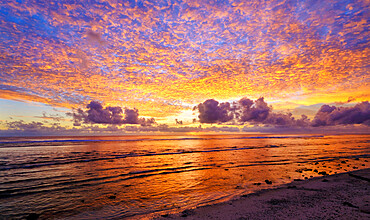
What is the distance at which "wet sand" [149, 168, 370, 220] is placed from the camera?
773 centimetres

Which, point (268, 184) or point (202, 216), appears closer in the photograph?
point (202, 216)

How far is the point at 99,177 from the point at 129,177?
10.4 ft

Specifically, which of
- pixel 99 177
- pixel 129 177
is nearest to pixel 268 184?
pixel 129 177

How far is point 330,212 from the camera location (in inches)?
311

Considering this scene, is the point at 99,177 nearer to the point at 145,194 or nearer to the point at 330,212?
the point at 145,194

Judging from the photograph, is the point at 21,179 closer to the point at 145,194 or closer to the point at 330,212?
the point at 145,194

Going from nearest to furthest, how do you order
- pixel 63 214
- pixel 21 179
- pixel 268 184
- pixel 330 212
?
pixel 330 212, pixel 63 214, pixel 268 184, pixel 21 179

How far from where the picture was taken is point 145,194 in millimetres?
12508

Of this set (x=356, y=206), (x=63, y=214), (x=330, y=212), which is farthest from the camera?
(x=63, y=214)

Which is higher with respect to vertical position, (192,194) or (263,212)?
(263,212)

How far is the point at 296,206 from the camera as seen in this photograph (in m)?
8.78

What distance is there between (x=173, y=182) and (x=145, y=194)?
12.5ft

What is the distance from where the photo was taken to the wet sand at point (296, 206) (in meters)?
7.73

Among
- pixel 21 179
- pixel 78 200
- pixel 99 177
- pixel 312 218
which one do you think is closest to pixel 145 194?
pixel 78 200
